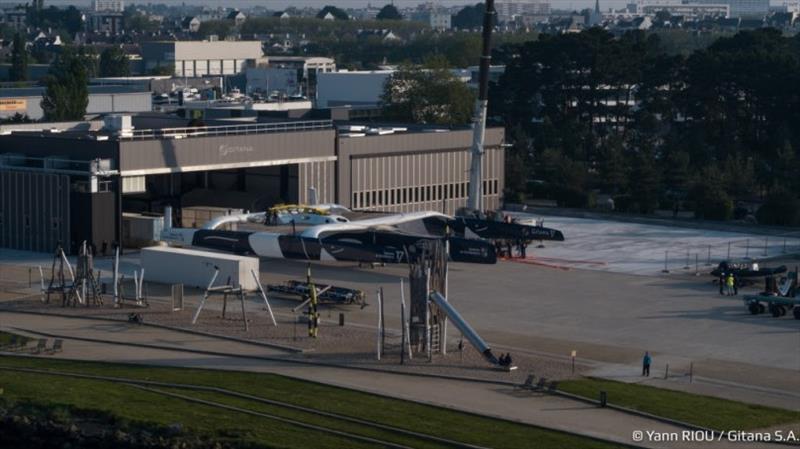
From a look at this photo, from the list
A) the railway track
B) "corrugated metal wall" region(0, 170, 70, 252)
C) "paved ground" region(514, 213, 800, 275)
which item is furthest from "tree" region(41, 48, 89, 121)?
the railway track

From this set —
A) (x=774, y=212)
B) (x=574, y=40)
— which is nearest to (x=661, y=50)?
(x=574, y=40)

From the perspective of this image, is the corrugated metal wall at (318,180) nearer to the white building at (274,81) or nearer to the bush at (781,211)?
the bush at (781,211)

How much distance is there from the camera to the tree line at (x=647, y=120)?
74.2 meters

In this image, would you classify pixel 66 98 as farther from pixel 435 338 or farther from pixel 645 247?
pixel 435 338

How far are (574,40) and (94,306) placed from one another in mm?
54304

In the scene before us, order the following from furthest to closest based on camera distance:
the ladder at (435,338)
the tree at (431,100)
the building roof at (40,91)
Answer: the building roof at (40,91), the tree at (431,100), the ladder at (435,338)

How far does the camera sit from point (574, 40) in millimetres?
92938

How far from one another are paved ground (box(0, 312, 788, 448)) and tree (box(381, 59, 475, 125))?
160ft

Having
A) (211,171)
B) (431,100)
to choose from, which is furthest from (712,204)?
(431,100)

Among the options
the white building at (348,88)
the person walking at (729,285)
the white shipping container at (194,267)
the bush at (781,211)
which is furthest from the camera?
the white building at (348,88)

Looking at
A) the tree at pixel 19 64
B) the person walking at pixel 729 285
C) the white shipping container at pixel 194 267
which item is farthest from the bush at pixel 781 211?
the tree at pixel 19 64

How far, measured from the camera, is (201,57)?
167125mm

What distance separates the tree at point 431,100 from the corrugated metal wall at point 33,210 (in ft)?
122

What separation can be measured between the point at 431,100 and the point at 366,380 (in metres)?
55.9
